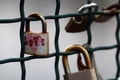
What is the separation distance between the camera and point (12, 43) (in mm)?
3527

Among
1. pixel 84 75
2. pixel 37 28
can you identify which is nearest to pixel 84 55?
pixel 84 75

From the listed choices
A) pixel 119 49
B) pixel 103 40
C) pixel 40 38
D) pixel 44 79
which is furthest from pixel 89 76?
pixel 103 40

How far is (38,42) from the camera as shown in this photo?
1.91ft

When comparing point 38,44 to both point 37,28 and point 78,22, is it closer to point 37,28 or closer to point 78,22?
point 78,22

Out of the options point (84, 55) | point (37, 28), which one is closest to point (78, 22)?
point (84, 55)

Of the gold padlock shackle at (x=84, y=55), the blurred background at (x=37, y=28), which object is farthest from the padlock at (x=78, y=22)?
the blurred background at (x=37, y=28)

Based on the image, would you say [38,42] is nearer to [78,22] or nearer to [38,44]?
[38,44]

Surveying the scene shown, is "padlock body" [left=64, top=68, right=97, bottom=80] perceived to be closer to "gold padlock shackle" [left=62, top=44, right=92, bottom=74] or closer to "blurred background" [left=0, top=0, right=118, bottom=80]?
"gold padlock shackle" [left=62, top=44, right=92, bottom=74]

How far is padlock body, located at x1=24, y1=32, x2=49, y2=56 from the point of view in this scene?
57 cm

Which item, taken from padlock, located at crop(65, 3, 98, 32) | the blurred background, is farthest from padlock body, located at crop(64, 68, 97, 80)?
the blurred background

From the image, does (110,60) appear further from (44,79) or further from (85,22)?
(85,22)

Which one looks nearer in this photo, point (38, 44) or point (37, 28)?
point (38, 44)

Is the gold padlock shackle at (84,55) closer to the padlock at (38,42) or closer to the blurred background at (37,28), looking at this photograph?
the padlock at (38,42)

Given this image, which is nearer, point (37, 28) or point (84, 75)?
point (84, 75)
